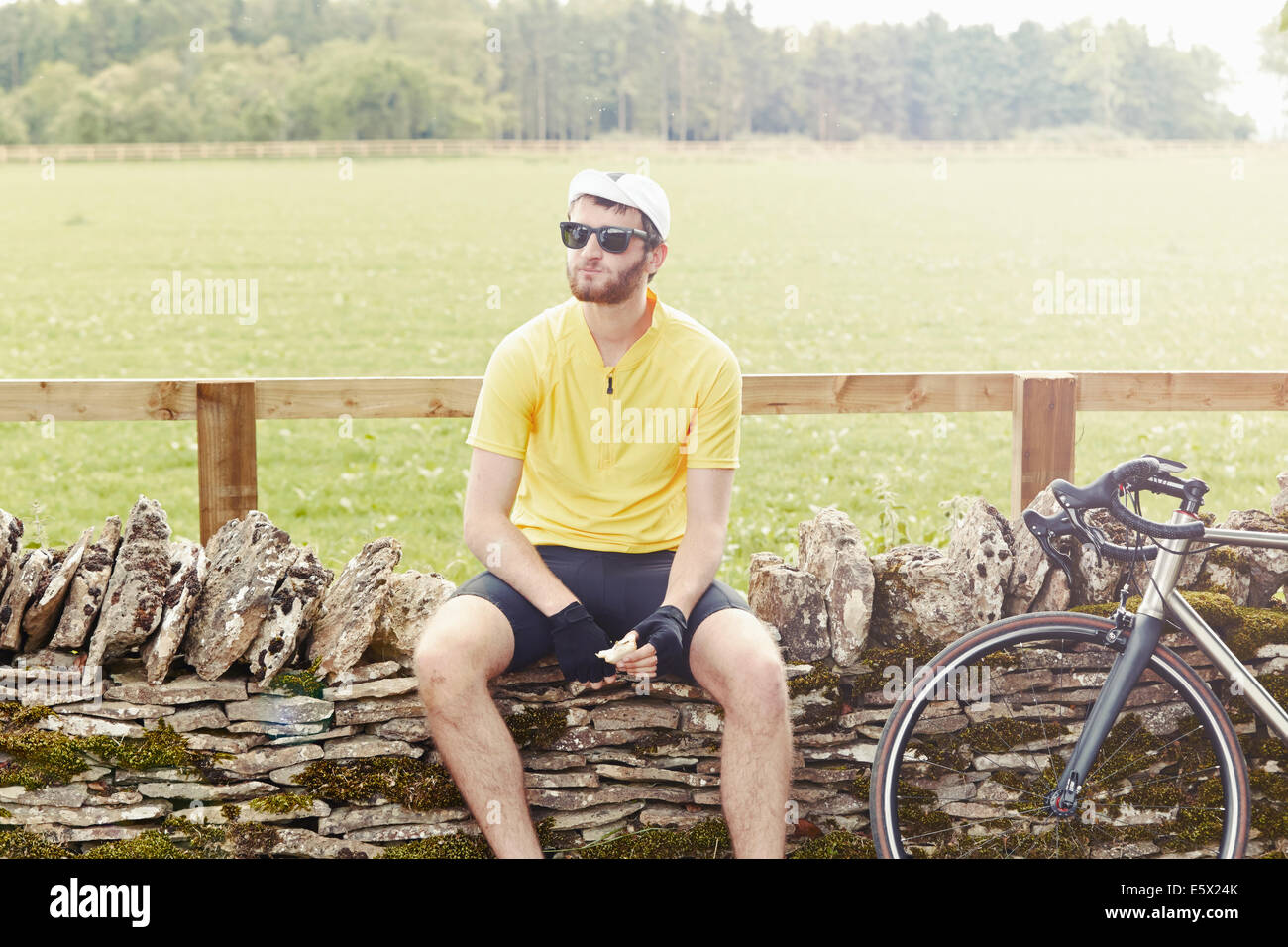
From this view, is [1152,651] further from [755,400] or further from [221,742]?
[221,742]

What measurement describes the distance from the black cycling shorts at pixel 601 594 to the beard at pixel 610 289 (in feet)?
2.18

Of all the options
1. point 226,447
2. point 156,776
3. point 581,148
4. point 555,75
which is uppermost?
point 555,75

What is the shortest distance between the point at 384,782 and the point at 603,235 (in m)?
1.54

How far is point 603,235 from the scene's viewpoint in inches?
121

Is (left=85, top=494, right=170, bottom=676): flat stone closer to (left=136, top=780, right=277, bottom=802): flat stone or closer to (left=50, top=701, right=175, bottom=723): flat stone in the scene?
(left=50, top=701, right=175, bottom=723): flat stone

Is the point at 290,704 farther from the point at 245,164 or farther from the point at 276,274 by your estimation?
the point at 245,164

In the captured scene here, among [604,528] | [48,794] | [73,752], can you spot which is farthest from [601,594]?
[48,794]

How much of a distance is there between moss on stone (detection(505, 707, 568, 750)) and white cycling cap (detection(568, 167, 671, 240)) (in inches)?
51.2

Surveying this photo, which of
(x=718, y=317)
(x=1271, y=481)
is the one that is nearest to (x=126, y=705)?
(x=1271, y=481)

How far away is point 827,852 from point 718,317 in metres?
12.2

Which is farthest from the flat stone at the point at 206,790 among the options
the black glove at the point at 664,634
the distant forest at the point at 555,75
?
the distant forest at the point at 555,75

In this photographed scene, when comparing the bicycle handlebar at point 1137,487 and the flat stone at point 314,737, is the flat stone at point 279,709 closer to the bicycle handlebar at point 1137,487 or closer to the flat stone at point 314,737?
the flat stone at point 314,737

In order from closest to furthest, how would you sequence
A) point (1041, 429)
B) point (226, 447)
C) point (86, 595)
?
1. point (86, 595)
2. point (226, 447)
3. point (1041, 429)

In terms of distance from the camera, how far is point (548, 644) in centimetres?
307
